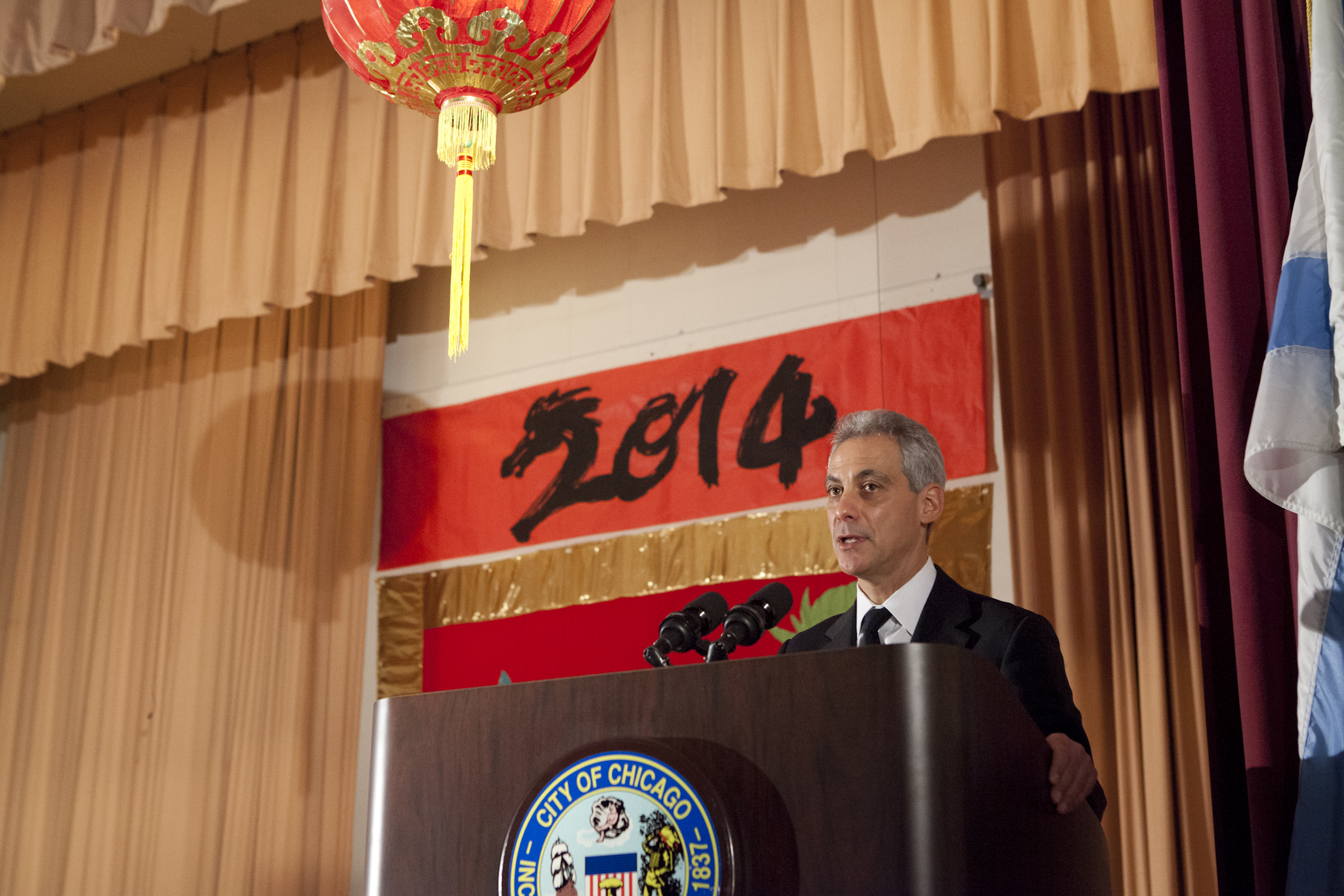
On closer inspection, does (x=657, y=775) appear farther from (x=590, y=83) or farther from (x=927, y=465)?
(x=590, y=83)

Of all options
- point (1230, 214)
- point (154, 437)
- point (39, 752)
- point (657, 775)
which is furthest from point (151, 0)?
point (657, 775)

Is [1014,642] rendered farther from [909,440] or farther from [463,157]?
[463,157]

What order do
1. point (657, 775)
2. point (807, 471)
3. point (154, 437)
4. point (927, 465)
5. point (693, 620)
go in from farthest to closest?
point (154, 437) → point (807, 471) → point (927, 465) → point (693, 620) → point (657, 775)

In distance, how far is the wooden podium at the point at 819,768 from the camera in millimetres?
1318

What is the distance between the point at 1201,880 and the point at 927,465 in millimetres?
1421

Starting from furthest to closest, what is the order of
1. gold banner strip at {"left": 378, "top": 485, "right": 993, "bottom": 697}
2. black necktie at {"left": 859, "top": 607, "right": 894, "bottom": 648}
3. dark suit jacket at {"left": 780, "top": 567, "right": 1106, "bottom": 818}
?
gold banner strip at {"left": 378, "top": 485, "right": 993, "bottom": 697}, black necktie at {"left": 859, "top": 607, "right": 894, "bottom": 648}, dark suit jacket at {"left": 780, "top": 567, "right": 1106, "bottom": 818}

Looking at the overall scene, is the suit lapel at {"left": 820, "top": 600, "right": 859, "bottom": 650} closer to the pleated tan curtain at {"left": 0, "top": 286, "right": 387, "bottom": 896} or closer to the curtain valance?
the pleated tan curtain at {"left": 0, "top": 286, "right": 387, "bottom": 896}

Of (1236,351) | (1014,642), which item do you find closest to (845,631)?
(1014,642)

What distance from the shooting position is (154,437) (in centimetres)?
521

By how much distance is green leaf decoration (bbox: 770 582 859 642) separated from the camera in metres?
3.72

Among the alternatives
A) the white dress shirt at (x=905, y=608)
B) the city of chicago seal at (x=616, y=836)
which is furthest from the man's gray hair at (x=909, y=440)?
the city of chicago seal at (x=616, y=836)

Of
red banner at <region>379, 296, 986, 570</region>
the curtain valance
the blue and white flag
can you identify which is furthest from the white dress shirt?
the curtain valance

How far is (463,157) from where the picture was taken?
3020 millimetres

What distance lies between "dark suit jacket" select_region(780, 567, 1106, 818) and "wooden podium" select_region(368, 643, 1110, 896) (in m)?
0.22
